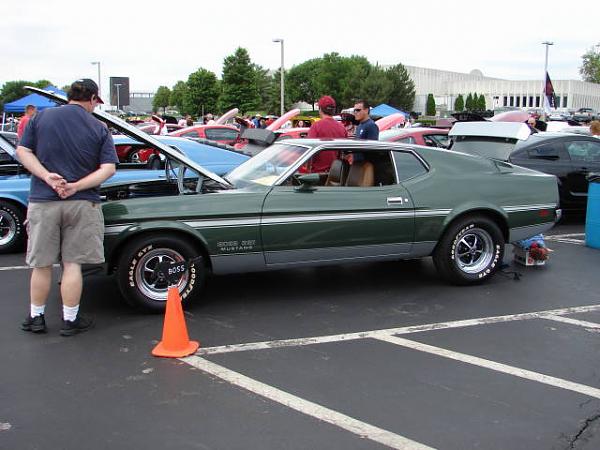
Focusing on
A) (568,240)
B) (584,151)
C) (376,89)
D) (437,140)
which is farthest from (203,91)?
(568,240)

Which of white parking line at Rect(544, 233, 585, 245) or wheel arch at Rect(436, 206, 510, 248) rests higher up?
wheel arch at Rect(436, 206, 510, 248)

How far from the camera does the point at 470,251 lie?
232 inches

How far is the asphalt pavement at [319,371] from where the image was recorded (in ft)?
10.3

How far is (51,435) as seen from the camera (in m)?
3.07

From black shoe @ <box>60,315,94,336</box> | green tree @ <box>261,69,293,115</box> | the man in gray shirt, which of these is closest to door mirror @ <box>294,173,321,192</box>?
the man in gray shirt

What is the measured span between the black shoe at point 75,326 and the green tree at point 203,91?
217ft

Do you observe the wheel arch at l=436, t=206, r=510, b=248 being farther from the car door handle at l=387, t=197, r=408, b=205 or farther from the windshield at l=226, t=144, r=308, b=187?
the windshield at l=226, t=144, r=308, b=187

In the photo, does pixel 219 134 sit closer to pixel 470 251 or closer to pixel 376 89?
pixel 470 251

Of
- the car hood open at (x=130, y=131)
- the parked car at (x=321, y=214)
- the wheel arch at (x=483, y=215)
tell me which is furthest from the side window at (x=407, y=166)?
the car hood open at (x=130, y=131)

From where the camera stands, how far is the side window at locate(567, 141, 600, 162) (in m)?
9.11

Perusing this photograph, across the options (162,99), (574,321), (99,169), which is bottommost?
(574,321)

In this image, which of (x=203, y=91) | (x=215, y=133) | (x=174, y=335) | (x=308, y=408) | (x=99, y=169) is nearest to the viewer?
(x=308, y=408)

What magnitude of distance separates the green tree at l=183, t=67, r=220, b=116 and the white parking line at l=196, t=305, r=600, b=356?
218 feet

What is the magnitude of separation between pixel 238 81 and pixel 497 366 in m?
59.7
